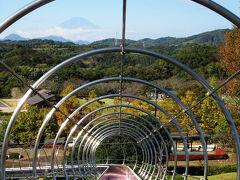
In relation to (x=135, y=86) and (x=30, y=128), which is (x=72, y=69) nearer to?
(x=135, y=86)

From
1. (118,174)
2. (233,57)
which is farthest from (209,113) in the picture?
(118,174)

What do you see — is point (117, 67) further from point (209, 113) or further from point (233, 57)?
point (233, 57)

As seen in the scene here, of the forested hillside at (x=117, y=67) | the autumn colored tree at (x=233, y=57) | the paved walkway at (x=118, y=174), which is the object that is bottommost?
the paved walkway at (x=118, y=174)

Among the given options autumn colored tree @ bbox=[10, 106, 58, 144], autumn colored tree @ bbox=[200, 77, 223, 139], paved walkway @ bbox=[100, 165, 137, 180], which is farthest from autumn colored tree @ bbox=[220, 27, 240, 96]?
autumn colored tree @ bbox=[10, 106, 58, 144]

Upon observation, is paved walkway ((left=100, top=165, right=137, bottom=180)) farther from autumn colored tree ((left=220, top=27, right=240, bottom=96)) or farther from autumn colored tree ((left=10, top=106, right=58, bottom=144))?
autumn colored tree ((left=10, top=106, right=58, bottom=144))

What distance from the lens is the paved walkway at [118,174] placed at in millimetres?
12418

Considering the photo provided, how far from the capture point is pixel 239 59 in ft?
53.9

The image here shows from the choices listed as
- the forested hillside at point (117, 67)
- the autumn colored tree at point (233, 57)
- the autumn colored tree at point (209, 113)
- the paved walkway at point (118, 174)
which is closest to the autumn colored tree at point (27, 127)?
the forested hillside at point (117, 67)

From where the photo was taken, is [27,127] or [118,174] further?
[27,127]

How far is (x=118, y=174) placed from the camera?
13.3m

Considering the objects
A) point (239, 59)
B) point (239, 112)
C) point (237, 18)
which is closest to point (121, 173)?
point (239, 112)

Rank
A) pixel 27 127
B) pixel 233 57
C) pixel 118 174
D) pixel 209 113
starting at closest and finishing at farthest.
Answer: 1. pixel 118 174
2. pixel 233 57
3. pixel 27 127
4. pixel 209 113

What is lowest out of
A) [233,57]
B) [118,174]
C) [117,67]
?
[118,174]

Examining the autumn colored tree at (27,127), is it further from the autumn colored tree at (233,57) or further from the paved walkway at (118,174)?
the autumn colored tree at (233,57)
